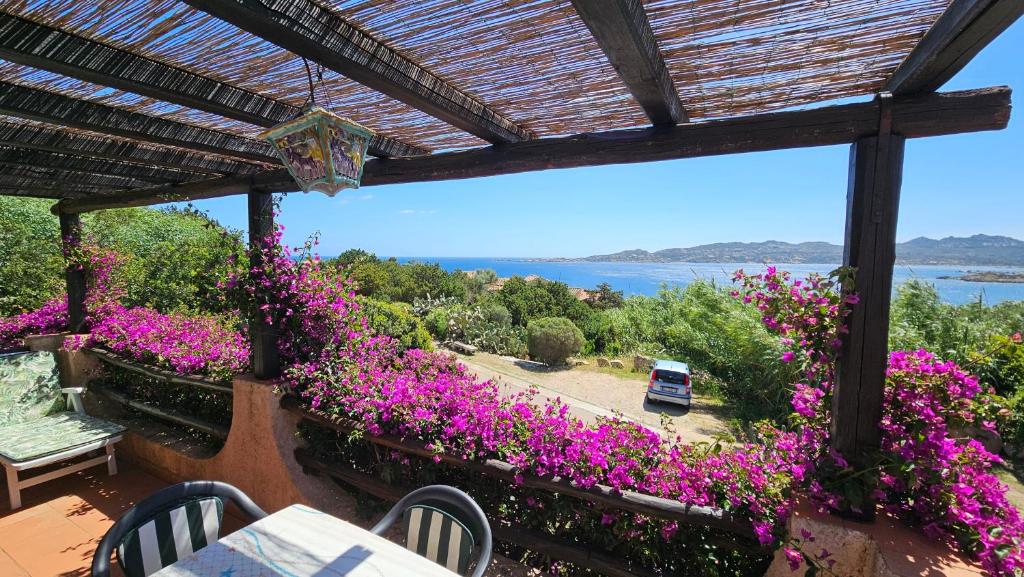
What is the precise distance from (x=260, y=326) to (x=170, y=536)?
1455 mm

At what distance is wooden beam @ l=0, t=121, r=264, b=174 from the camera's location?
2.35 meters

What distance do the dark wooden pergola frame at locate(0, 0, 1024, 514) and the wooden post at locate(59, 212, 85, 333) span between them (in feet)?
9.26

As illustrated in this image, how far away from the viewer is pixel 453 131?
2.22m

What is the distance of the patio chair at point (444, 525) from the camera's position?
1482 mm

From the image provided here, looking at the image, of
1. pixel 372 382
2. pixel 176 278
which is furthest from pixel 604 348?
pixel 372 382

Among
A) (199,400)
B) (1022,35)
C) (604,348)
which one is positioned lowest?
(604,348)

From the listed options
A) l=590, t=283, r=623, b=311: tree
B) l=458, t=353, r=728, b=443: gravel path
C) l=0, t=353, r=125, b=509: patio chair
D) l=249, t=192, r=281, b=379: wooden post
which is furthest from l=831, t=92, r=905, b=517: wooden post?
l=590, t=283, r=623, b=311: tree

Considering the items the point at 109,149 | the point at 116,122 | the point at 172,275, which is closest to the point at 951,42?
the point at 116,122

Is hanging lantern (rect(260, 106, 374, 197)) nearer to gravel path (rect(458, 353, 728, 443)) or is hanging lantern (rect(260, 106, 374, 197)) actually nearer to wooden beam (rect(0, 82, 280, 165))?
wooden beam (rect(0, 82, 280, 165))

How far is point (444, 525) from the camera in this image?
5.05 feet

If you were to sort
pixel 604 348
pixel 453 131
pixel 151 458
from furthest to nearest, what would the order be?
pixel 604 348
pixel 151 458
pixel 453 131

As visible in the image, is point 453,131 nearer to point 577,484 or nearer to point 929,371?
point 577,484

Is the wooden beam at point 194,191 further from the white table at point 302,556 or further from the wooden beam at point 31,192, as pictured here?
the white table at point 302,556

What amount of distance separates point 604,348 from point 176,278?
11.2 meters
